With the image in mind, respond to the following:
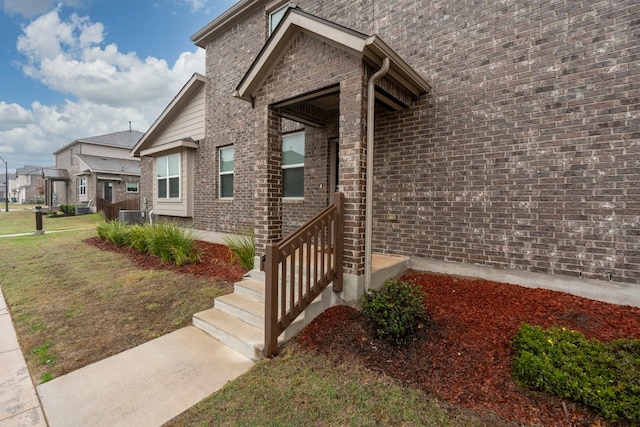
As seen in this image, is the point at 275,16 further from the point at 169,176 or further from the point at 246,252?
the point at 246,252

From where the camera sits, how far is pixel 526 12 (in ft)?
14.4

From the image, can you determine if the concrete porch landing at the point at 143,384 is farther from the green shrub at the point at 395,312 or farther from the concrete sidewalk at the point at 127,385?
the green shrub at the point at 395,312

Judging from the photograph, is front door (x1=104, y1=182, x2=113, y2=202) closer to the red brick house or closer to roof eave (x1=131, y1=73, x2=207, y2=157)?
roof eave (x1=131, y1=73, x2=207, y2=157)

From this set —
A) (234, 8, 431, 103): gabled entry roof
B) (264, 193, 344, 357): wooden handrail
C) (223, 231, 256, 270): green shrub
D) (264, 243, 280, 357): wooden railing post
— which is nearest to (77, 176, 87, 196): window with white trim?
(223, 231, 256, 270): green shrub

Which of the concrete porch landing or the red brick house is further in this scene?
the red brick house

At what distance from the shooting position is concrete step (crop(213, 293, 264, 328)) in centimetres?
377

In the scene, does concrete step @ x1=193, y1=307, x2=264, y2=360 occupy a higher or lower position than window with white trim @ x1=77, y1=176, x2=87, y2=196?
lower

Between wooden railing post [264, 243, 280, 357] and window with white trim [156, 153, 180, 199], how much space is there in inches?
332

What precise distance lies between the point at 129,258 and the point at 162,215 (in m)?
3.76

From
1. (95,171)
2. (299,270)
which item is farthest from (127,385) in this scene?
(95,171)

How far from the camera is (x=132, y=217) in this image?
1210cm

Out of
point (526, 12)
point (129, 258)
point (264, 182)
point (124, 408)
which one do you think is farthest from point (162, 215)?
point (526, 12)

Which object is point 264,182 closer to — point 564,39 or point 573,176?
point 573,176

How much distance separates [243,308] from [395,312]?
201 centimetres
